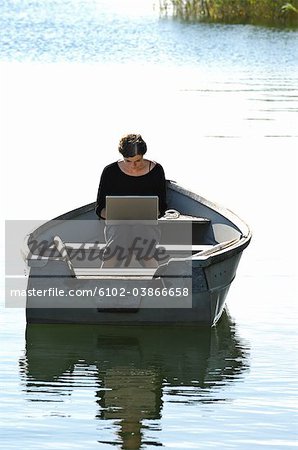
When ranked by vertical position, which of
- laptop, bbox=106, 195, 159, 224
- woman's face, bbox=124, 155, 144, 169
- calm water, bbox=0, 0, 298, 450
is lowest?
calm water, bbox=0, 0, 298, 450

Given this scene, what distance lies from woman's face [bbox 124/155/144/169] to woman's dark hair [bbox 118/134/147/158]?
1.8 inches

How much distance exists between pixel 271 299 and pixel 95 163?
9565 millimetres

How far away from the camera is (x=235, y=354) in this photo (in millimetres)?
12172

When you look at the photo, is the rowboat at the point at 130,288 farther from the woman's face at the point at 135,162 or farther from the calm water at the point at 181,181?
the woman's face at the point at 135,162

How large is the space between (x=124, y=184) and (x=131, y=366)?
179 cm

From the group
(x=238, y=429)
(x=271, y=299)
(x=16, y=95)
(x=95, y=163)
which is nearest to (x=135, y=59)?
(x=16, y=95)

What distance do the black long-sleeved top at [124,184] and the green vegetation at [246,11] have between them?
1602 inches

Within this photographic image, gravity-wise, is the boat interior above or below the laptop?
below

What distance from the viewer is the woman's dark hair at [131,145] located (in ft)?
41.7

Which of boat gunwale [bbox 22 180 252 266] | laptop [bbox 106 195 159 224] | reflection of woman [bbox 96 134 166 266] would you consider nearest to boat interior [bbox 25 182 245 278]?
boat gunwale [bbox 22 180 252 266]

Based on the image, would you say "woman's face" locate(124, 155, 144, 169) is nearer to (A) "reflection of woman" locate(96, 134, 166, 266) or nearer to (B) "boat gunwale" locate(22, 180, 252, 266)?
(A) "reflection of woman" locate(96, 134, 166, 266)

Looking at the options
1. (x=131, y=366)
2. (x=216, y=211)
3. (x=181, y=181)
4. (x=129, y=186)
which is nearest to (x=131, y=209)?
(x=129, y=186)

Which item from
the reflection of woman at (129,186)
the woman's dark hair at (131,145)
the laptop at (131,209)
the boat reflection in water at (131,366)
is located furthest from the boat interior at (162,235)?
the woman's dark hair at (131,145)

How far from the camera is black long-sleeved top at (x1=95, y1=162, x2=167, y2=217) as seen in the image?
1300 centimetres
